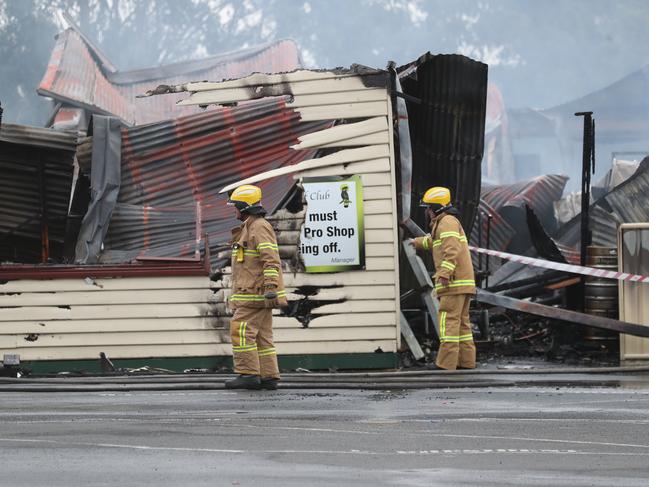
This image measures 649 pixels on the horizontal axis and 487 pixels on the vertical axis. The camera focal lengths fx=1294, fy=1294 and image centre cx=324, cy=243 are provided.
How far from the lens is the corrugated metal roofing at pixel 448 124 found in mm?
13883

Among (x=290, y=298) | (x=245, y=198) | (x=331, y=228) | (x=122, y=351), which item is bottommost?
(x=122, y=351)

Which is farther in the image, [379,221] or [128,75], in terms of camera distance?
[128,75]

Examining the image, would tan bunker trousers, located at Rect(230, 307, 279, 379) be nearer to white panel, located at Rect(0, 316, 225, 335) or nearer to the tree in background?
white panel, located at Rect(0, 316, 225, 335)

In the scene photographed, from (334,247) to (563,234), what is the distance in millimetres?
8310

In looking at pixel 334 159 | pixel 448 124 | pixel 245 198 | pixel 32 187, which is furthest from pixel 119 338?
pixel 448 124

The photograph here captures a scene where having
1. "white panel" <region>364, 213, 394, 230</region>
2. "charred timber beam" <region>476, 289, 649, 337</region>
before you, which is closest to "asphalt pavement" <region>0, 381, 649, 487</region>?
"white panel" <region>364, 213, 394, 230</region>

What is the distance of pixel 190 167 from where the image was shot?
13.2 metres

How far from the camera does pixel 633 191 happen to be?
19.6m

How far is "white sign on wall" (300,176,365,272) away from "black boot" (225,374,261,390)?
2.18 m

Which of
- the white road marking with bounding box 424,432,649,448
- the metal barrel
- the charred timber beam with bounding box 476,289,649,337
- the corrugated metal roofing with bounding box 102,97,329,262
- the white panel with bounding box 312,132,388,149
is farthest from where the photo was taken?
the metal barrel

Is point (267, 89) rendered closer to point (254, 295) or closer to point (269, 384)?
point (254, 295)

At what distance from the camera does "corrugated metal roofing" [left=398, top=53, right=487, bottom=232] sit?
13.9 meters

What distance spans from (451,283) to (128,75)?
856 inches

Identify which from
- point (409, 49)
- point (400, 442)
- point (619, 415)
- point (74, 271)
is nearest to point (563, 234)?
point (74, 271)
